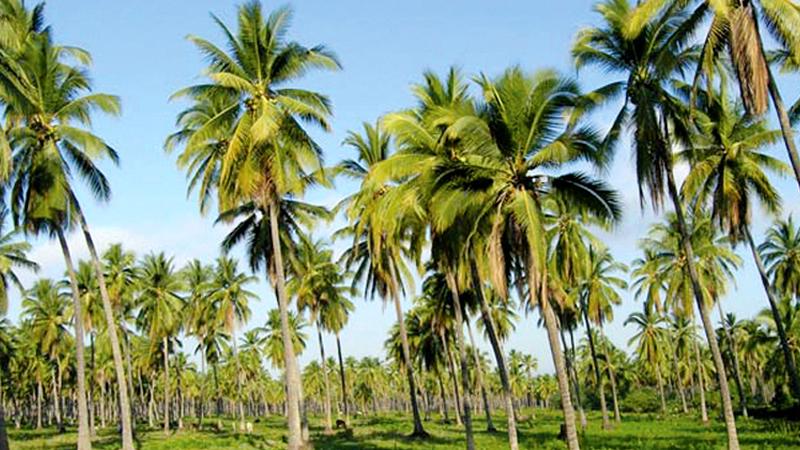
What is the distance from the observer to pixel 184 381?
316ft

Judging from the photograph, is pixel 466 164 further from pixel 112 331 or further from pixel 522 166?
pixel 112 331

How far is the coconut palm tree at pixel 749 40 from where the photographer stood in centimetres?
1432

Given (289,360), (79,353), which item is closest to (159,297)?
(79,353)

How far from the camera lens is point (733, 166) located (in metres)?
26.2

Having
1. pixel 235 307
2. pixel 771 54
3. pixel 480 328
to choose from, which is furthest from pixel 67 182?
pixel 480 328

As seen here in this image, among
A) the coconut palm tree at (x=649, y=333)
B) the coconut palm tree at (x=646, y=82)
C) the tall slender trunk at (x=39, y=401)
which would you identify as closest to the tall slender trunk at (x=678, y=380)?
the coconut palm tree at (x=649, y=333)

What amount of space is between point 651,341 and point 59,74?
56.2 meters

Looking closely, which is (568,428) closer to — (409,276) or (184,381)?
(409,276)

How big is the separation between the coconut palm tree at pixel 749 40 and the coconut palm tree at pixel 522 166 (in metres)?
2.63

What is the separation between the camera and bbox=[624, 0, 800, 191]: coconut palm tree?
47.0 ft

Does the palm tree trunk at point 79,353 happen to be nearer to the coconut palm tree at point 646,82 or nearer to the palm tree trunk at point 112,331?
the palm tree trunk at point 112,331

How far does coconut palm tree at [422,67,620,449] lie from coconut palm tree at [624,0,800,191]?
263 cm

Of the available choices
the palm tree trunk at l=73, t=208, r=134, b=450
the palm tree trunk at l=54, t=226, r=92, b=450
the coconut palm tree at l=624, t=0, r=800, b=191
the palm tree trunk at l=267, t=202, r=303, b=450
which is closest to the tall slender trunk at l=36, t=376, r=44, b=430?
the palm tree trunk at l=54, t=226, r=92, b=450

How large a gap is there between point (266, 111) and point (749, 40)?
43.2ft
